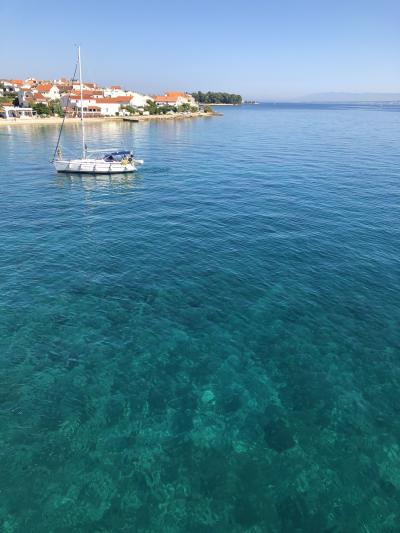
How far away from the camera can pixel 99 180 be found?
6812 cm

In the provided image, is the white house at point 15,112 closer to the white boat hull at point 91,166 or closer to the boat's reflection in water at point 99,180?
the white boat hull at point 91,166

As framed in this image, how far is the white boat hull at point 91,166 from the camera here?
225 ft

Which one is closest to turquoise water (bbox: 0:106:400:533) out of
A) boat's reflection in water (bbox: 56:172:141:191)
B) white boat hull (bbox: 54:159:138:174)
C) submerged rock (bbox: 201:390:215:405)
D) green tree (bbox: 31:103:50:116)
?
submerged rock (bbox: 201:390:215:405)

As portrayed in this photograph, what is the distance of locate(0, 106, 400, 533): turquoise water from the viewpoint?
14898mm

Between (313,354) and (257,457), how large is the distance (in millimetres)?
8613

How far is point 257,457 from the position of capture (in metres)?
16.6

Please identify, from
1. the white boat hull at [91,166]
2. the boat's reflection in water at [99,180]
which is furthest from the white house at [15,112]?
the boat's reflection in water at [99,180]

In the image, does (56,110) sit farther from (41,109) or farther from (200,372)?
(200,372)

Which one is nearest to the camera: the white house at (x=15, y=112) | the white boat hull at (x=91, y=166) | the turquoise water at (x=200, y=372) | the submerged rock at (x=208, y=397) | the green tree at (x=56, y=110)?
the turquoise water at (x=200, y=372)

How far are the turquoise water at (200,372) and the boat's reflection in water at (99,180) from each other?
55.6ft

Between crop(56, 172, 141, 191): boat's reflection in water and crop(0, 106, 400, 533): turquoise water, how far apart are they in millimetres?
16943

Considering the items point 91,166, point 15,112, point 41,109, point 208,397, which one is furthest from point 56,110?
point 208,397

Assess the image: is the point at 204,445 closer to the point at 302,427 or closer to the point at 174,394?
the point at 174,394

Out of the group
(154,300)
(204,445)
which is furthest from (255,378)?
(154,300)
